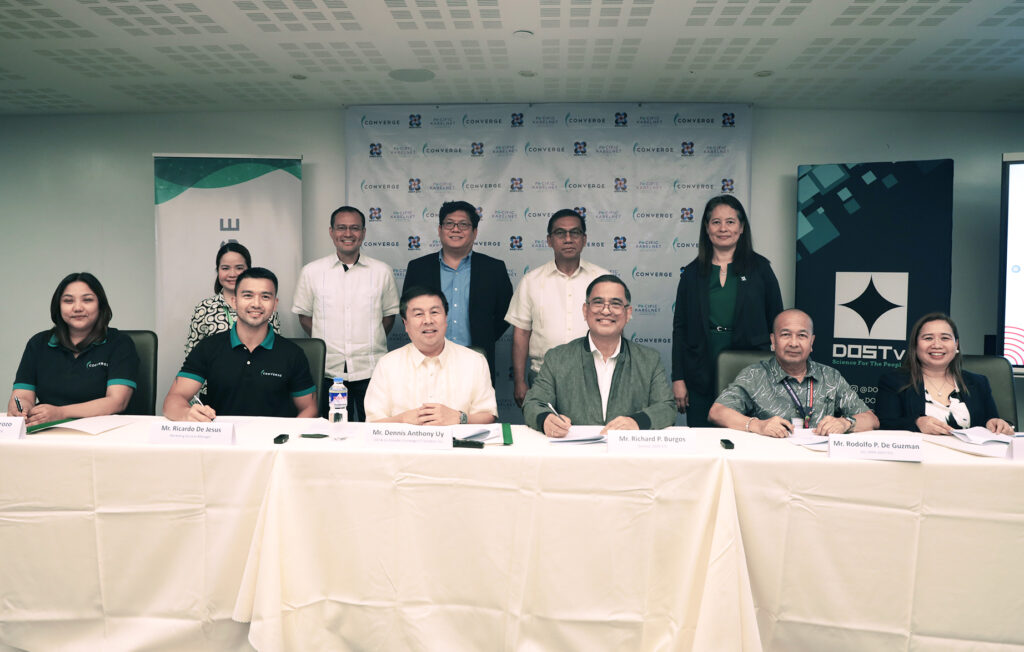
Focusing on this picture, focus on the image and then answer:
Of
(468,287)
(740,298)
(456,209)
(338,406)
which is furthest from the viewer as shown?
(468,287)

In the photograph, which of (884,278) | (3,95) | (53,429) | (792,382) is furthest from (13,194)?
(884,278)

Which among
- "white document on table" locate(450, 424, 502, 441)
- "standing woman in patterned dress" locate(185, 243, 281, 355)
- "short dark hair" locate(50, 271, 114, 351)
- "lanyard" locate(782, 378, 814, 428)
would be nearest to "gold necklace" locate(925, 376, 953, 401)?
"lanyard" locate(782, 378, 814, 428)

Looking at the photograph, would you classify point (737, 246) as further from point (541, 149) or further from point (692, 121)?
point (541, 149)

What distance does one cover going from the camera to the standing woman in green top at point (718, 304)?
289 centimetres

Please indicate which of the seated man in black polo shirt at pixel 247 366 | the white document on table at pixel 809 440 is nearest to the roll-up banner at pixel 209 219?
the seated man in black polo shirt at pixel 247 366

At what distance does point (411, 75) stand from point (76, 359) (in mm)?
2263

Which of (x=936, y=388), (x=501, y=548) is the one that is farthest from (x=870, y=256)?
(x=501, y=548)

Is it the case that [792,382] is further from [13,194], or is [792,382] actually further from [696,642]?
[13,194]

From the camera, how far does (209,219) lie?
397cm

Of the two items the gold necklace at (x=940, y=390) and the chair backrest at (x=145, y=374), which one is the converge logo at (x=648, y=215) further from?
the chair backrest at (x=145, y=374)

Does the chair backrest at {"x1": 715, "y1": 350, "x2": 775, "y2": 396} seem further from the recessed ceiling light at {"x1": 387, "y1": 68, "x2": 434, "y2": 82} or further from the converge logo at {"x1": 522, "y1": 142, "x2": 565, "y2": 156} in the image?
the recessed ceiling light at {"x1": 387, "y1": 68, "x2": 434, "y2": 82}

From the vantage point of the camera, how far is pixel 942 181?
141 inches

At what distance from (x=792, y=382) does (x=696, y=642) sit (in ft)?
3.62

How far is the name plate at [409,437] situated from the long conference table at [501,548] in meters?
0.05
